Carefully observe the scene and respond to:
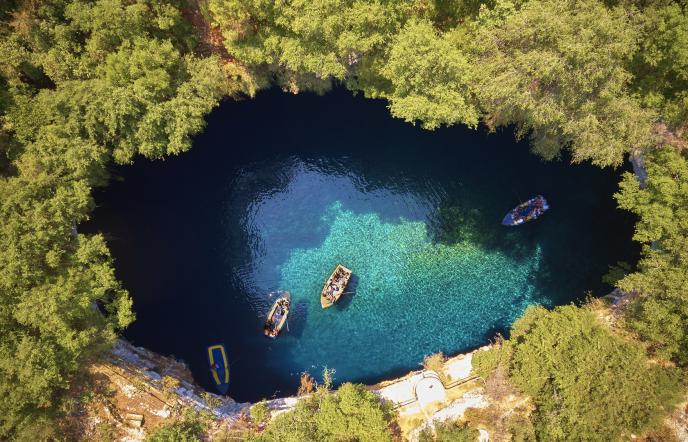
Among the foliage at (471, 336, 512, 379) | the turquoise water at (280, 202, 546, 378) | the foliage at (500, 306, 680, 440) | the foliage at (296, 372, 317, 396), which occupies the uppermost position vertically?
the turquoise water at (280, 202, 546, 378)

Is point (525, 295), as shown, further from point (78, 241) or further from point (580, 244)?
point (78, 241)

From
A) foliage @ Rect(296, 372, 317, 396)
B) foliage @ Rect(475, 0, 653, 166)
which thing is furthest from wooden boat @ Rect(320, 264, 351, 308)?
foliage @ Rect(475, 0, 653, 166)

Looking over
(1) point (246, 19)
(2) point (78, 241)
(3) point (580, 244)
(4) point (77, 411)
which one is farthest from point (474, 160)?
(4) point (77, 411)

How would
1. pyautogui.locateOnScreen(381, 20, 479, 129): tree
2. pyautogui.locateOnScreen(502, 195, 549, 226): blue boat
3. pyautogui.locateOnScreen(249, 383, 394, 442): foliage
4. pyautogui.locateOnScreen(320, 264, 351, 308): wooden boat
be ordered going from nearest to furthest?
pyautogui.locateOnScreen(249, 383, 394, 442): foliage < pyautogui.locateOnScreen(381, 20, 479, 129): tree < pyautogui.locateOnScreen(320, 264, 351, 308): wooden boat < pyautogui.locateOnScreen(502, 195, 549, 226): blue boat

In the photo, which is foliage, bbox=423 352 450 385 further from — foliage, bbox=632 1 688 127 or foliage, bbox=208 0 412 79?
foliage, bbox=632 1 688 127

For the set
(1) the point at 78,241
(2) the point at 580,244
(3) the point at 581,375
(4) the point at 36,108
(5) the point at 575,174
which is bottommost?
(3) the point at 581,375
